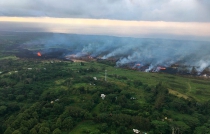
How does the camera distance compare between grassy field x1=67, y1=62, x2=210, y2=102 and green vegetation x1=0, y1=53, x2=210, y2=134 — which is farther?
grassy field x1=67, y1=62, x2=210, y2=102

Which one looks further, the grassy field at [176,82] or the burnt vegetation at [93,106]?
the grassy field at [176,82]

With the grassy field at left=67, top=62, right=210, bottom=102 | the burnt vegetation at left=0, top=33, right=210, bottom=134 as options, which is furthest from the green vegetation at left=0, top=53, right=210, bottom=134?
the grassy field at left=67, top=62, right=210, bottom=102

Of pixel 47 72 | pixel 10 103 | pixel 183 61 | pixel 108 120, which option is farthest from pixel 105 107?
pixel 183 61

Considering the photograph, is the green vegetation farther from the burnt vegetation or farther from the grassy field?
the grassy field

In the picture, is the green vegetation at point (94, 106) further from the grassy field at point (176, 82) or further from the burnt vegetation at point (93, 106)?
the grassy field at point (176, 82)

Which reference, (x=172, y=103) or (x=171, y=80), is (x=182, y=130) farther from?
(x=171, y=80)

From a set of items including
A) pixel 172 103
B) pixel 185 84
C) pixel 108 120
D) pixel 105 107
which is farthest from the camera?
pixel 185 84

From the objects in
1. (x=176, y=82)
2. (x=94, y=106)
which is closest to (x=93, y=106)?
(x=94, y=106)

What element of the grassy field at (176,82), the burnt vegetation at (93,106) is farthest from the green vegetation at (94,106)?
the grassy field at (176,82)

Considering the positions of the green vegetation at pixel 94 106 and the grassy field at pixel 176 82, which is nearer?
the green vegetation at pixel 94 106
